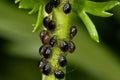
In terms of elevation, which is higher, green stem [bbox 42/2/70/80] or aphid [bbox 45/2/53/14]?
aphid [bbox 45/2/53/14]

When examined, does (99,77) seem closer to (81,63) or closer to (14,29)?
(81,63)

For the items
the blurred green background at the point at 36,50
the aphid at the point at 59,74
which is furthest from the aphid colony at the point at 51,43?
the blurred green background at the point at 36,50

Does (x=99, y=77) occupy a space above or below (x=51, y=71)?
below

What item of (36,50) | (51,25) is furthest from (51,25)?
(36,50)

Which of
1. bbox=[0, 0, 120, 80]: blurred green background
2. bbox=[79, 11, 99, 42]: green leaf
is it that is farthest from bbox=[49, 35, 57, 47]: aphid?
bbox=[0, 0, 120, 80]: blurred green background

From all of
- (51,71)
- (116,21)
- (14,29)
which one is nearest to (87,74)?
(116,21)

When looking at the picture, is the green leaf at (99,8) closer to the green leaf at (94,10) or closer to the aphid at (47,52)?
the green leaf at (94,10)

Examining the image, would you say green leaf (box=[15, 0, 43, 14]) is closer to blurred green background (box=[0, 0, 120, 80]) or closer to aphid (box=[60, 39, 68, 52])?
aphid (box=[60, 39, 68, 52])

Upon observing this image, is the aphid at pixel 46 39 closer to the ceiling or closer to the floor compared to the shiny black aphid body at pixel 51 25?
closer to the floor

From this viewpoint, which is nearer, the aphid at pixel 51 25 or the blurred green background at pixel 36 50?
the aphid at pixel 51 25
